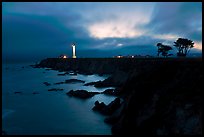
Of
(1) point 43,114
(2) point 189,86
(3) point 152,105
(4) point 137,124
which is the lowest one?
(1) point 43,114

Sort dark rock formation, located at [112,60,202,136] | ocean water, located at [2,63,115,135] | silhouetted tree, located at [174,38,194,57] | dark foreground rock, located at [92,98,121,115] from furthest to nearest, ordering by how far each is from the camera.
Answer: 1. silhouetted tree, located at [174,38,194,57]
2. dark foreground rock, located at [92,98,121,115]
3. ocean water, located at [2,63,115,135]
4. dark rock formation, located at [112,60,202,136]

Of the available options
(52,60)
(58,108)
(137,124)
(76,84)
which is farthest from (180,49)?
(52,60)

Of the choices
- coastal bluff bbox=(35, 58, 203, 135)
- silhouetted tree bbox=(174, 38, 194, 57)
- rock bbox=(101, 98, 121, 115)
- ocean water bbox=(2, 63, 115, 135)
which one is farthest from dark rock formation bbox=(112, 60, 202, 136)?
silhouetted tree bbox=(174, 38, 194, 57)

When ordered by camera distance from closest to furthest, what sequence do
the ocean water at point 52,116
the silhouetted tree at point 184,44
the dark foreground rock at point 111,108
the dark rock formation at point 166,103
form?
the dark rock formation at point 166,103
the ocean water at point 52,116
the dark foreground rock at point 111,108
the silhouetted tree at point 184,44

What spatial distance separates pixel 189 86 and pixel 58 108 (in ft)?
83.6

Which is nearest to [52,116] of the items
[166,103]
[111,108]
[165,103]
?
[111,108]

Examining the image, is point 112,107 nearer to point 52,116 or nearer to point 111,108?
point 111,108

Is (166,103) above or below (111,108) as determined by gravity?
above

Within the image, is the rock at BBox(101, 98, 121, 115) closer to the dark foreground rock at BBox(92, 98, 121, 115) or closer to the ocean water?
the dark foreground rock at BBox(92, 98, 121, 115)

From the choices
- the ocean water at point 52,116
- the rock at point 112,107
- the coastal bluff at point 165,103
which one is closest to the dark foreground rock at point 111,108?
the rock at point 112,107

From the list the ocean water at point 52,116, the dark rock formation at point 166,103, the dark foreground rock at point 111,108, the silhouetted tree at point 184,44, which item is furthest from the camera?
the silhouetted tree at point 184,44

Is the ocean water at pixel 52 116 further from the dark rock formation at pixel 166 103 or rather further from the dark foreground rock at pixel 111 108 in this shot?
the dark rock formation at pixel 166 103

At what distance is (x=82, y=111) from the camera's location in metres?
42.8

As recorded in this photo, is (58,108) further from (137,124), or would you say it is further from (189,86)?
(189,86)
